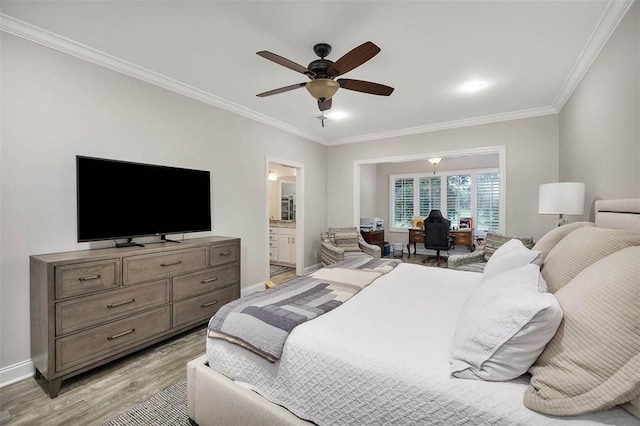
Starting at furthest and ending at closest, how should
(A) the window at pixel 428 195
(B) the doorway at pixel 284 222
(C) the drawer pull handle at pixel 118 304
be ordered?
(A) the window at pixel 428 195 → (B) the doorway at pixel 284 222 → (C) the drawer pull handle at pixel 118 304

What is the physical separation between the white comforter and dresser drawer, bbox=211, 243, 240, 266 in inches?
59.7

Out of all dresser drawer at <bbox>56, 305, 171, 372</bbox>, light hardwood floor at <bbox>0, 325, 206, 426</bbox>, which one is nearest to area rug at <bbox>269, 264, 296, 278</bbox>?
dresser drawer at <bbox>56, 305, 171, 372</bbox>

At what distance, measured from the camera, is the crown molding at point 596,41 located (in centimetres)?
184

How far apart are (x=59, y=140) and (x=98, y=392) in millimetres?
1995

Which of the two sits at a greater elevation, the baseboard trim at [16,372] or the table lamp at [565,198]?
the table lamp at [565,198]

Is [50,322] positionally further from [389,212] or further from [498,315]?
[389,212]

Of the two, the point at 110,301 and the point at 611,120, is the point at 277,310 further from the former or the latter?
the point at 611,120

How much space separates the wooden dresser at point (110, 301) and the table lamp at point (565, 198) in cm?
338

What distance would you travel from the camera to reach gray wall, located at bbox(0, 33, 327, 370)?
2.07 meters

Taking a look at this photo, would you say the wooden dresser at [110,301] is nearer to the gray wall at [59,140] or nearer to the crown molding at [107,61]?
the gray wall at [59,140]

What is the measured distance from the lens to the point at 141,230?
2637mm

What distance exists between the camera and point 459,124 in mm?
4387

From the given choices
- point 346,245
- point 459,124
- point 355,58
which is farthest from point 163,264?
point 459,124

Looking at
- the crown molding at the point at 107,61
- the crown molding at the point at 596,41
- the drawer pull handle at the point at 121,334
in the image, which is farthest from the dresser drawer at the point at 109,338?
the crown molding at the point at 596,41
